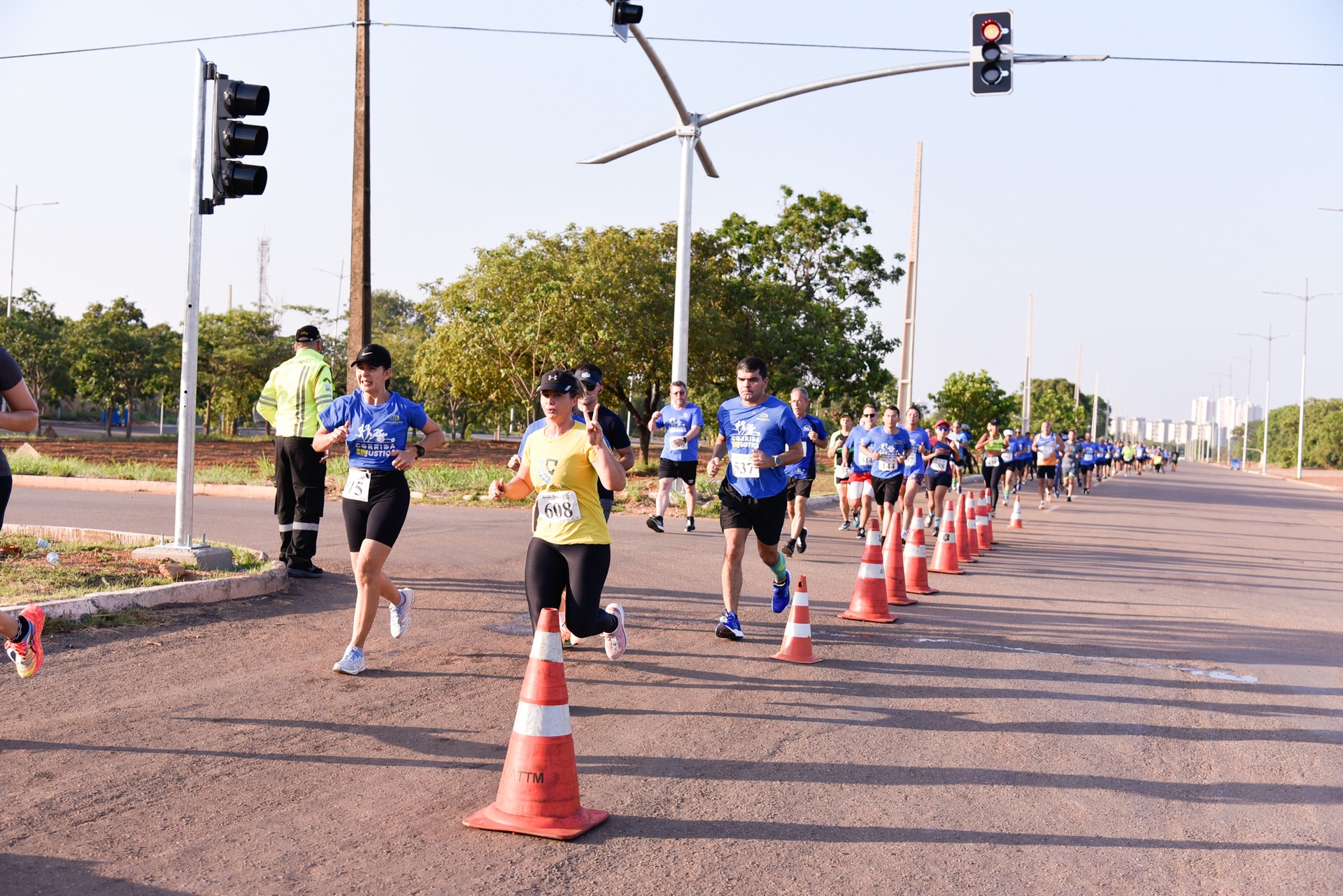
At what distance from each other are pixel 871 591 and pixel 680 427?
6.22 metres

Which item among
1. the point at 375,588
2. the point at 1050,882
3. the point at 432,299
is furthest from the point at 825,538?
the point at 432,299

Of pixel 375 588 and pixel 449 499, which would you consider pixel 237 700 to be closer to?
pixel 375 588

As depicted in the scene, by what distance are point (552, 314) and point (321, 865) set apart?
25.6 m

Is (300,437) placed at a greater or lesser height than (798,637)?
greater

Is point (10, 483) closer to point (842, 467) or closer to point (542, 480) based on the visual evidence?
point (542, 480)

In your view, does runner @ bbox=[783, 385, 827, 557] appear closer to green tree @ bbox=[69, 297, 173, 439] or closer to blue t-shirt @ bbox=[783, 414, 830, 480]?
blue t-shirt @ bbox=[783, 414, 830, 480]

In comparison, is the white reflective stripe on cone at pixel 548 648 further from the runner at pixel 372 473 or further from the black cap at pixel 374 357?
the black cap at pixel 374 357

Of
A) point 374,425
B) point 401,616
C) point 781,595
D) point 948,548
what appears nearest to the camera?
point 374,425

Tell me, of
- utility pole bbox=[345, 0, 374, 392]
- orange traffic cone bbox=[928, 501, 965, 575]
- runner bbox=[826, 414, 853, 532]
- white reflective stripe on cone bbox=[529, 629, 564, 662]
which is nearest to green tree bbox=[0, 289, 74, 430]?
utility pole bbox=[345, 0, 374, 392]

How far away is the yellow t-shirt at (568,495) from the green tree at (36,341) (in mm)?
47727

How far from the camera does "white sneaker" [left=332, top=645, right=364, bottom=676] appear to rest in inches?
268

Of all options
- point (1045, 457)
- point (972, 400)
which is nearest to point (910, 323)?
point (1045, 457)

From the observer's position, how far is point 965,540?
1498cm

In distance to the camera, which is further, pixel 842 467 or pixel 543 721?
Result: pixel 842 467
